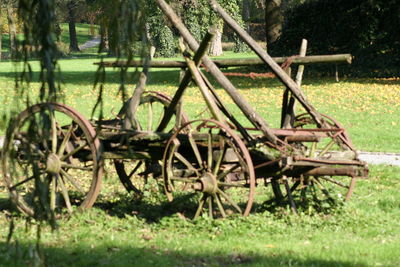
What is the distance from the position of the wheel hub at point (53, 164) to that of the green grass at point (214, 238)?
54 cm

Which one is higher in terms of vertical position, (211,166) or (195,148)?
(195,148)

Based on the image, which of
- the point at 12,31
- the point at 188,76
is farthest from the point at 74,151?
the point at 12,31

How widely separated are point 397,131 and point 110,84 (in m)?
15.7

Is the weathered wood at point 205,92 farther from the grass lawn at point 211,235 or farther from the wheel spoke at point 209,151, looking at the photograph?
the grass lawn at point 211,235

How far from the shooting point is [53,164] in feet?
24.9

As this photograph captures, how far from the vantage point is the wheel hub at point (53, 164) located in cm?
757

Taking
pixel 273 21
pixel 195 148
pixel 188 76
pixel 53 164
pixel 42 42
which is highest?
pixel 42 42

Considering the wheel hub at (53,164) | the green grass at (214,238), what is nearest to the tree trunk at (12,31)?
the green grass at (214,238)

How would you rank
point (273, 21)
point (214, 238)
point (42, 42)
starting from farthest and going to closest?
1. point (273, 21)
2. point (214, 238)
3. point (42, 42)

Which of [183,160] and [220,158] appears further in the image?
[183,160]

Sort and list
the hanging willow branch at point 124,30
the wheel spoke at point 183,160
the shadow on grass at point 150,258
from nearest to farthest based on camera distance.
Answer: the hanging willow branch at point 124,30 < the shadow on grass at point 150,258 < the wheel spoke at point 183,160

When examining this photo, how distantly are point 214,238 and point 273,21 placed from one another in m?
24.0

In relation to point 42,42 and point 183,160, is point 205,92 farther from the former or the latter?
point 42,42

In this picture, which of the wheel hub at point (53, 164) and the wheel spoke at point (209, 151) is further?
the wheel hub at point (53, 164)
